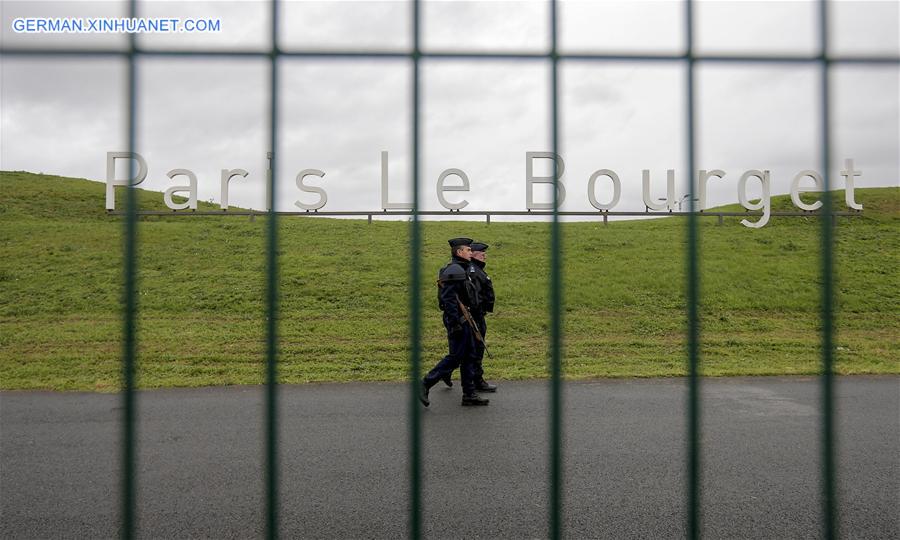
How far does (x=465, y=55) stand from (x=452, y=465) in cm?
316

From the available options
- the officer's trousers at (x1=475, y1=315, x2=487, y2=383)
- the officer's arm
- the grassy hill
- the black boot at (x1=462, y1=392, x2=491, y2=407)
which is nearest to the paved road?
the black boot at (x1=462, y1=392, x2=491, y2=407)

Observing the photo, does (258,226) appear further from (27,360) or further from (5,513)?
(5,513)

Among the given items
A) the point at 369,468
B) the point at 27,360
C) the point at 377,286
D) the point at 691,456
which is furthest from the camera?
the point at 377,286

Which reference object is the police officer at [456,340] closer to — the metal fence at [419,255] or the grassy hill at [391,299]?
the grassy hill at [391,299]

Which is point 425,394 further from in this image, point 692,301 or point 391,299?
point 391,299

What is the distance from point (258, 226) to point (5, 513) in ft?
60.1

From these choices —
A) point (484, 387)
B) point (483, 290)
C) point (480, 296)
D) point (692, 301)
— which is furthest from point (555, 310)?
point (484, 387)

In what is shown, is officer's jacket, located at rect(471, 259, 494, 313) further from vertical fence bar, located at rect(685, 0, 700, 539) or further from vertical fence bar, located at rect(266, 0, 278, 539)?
vertical fence bar, located at rect(266, 0, 278, 539)

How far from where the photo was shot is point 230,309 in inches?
527

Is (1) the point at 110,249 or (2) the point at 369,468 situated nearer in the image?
(2) the point at 369,468

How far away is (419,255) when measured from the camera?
238 cm

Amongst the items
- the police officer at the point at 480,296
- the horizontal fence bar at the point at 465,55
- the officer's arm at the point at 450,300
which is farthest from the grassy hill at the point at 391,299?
the horizontal fence bar at the point at 465,55

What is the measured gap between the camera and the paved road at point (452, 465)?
3779 mm

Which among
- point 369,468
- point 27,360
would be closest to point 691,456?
point 369,468
